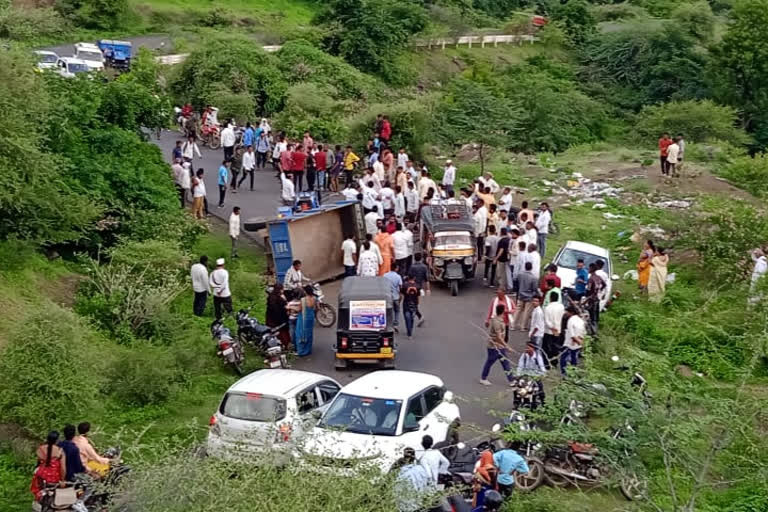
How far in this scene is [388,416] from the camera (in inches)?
576

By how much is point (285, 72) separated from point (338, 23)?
10.3 meters

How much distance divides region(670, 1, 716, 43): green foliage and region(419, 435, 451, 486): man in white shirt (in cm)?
4820

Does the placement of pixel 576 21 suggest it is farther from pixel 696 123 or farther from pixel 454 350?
pixel 454 350

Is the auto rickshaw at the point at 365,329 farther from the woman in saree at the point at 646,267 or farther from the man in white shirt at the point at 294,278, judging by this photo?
the woman in saree at the point at 646,267

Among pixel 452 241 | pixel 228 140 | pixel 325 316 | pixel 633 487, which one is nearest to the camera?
pixel 633 487

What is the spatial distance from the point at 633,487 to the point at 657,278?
10.7 metres

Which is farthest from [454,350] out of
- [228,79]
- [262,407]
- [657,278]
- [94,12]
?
[94,12]

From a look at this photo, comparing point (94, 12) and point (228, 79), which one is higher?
point (94, 12)

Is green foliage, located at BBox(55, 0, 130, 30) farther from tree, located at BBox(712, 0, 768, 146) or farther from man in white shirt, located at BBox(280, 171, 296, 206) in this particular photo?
man in white shirt, located at BBox(280, 171, 296, 206)

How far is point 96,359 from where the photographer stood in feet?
54.1

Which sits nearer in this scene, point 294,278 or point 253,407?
point 253,407

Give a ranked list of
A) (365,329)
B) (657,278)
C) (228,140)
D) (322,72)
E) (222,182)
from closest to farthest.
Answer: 1. (365,329)
2. (657,278)
3. (222,182)
4. (228,140)
5. (322,72)

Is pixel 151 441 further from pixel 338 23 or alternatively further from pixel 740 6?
pixel 740 6

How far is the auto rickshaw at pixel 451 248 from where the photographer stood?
914 inches
